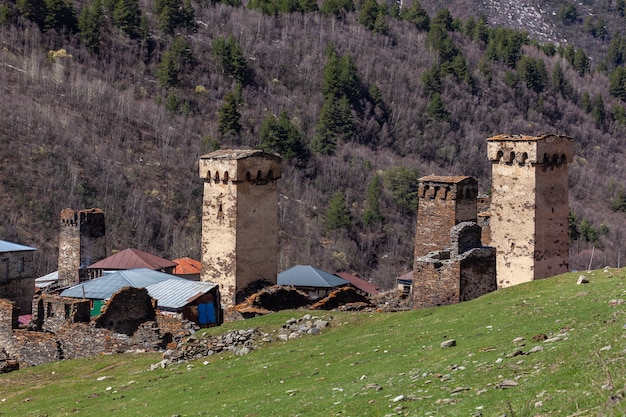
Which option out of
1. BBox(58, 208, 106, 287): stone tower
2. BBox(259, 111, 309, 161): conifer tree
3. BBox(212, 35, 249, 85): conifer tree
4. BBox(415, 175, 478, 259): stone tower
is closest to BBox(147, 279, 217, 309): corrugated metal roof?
BBox(415, 175, 478, 259): stone tower

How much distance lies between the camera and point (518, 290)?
87.6 feet

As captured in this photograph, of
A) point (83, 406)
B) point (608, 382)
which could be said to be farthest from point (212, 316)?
point (608, 382)

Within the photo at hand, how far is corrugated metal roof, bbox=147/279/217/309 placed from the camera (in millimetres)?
34719

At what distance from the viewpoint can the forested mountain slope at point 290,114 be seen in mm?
91562

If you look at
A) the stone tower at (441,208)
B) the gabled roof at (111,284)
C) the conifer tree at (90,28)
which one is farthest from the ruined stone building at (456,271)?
the conifer tree at (90,28)

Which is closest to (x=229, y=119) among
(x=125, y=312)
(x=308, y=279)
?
(x=308, y=279)

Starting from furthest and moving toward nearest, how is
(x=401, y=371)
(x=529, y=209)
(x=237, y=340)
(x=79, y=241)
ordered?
1. (x=79, y=241)
2. (x=529, y=209)
3. (x=237, y=340)
4. (x=401, y=371)

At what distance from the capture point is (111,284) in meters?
40.3

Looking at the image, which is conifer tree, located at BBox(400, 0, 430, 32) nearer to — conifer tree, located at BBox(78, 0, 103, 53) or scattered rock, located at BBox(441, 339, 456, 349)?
conifer tree, located at BBox(78, 0, 103, 53)

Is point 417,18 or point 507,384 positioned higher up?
point 507,384

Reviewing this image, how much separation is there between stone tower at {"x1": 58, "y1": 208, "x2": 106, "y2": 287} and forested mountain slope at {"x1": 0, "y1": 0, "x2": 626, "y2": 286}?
1841 cm

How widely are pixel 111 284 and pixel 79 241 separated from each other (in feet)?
62.2

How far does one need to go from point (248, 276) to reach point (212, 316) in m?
2.26

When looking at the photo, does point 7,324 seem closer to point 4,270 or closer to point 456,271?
point 4,270
